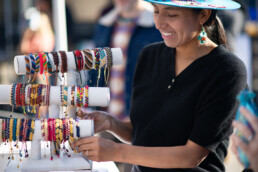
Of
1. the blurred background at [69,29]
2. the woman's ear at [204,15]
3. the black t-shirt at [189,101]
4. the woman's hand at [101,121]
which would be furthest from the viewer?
the blurred background at [69,29]

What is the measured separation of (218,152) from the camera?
56.0 inches

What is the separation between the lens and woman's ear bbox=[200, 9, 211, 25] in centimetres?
142

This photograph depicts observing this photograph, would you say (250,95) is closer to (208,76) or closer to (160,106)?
(208,76)

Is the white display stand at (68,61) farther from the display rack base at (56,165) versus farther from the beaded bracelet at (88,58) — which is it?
the display rack base at (56,165)

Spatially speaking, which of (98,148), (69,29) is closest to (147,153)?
(98,148)

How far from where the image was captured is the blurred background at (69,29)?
3375 mm

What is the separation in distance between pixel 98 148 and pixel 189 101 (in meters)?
0.32

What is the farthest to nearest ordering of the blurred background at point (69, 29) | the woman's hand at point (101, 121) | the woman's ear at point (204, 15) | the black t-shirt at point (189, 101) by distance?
the blurred background at point (69, 29) → the woman's hand at point (101, 121) → the woman's ear at point (204, 15) → the black t-shirt at point (189, 101)

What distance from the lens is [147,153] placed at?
1.34 m

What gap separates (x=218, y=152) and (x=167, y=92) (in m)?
0.26

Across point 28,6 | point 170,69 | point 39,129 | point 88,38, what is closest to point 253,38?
point 88,38

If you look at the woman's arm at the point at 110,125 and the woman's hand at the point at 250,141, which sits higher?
the woman's hand at the point at 250,141

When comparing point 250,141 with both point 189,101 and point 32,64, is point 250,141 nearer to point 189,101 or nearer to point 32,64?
point 189,101

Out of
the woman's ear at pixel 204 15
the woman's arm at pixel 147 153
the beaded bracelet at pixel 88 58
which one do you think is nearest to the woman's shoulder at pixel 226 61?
the woman's ear at pixel 204 15
